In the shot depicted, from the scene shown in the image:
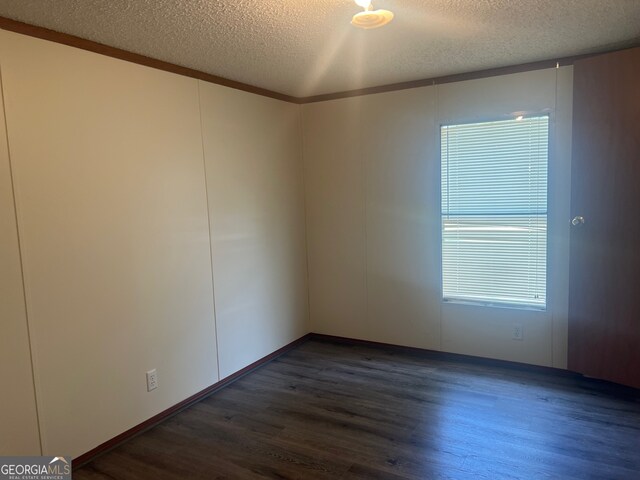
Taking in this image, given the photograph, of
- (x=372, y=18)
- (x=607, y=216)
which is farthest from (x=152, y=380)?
(x=607, y=216)

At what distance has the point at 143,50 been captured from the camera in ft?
8.57

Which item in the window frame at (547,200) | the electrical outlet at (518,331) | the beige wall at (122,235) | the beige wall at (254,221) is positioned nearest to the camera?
the beige wall at (122,235)

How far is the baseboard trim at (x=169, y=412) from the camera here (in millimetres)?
2457

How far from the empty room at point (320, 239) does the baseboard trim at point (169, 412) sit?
0.07ft

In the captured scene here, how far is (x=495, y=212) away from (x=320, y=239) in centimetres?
160

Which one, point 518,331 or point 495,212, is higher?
point 495,212

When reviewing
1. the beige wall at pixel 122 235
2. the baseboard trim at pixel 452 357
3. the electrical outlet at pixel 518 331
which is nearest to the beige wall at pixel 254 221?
the beige wall at pixel 122 235

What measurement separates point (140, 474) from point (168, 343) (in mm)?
812

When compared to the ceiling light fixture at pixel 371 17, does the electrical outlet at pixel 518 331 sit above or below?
below

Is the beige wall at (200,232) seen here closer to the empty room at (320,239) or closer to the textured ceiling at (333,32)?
the empty room at (320,239)

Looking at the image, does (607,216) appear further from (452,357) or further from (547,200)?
(452,357)

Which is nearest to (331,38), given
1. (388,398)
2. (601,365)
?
(388,398)

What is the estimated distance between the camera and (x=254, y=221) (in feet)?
12.0

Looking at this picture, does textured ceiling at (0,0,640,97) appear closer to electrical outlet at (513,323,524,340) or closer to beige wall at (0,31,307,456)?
beige wall at (0,31,307,456)
